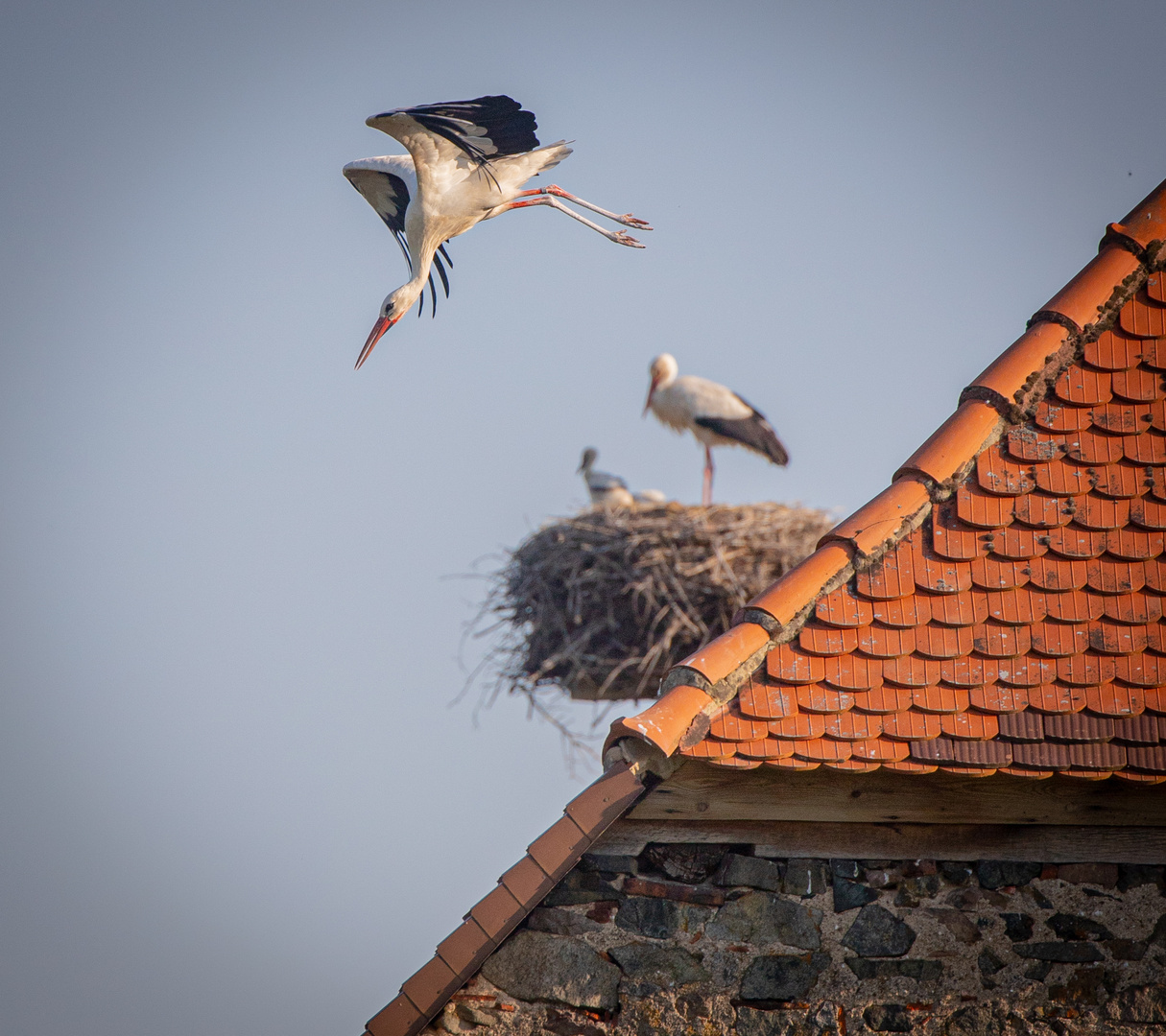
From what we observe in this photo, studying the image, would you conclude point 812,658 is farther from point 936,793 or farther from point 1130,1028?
point 1130,1028

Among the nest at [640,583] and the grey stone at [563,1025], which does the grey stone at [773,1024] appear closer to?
the grey stone at [563,1025]

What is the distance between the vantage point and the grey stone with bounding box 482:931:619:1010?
3262 mm

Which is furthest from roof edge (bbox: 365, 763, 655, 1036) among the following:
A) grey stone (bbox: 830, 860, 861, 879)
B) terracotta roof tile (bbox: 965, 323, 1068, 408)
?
terracotta roof tile (bbox: 965, 323, 1068, 408)

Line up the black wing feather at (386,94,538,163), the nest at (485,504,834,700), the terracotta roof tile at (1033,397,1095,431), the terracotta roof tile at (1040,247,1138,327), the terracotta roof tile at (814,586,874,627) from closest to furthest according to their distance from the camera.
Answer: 1. the terracotta roof tile at (814,586,874,627)
2. the terracotta roof tile at (1033,397,1095,431)
3. the terracotta roof tile at (1040,247,1138,327)
4. the black wing feather at (386,94,538,163)
5. the nest at (485,504,834,700)

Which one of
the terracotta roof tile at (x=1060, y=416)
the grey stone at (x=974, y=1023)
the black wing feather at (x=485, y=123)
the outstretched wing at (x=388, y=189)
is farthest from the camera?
the outstretched wing at (x=388, y=189)

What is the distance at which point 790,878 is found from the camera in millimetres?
3314

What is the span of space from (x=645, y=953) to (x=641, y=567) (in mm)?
5828

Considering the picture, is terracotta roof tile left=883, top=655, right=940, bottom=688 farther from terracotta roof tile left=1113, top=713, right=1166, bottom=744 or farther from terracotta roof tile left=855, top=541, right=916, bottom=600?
terracotta roof tile left=1113, top=713, right=1166, bottom=744

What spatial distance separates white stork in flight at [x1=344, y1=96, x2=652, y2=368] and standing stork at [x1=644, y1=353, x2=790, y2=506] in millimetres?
5778

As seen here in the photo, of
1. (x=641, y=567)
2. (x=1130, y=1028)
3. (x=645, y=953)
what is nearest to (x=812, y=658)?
(x=645, y=953)

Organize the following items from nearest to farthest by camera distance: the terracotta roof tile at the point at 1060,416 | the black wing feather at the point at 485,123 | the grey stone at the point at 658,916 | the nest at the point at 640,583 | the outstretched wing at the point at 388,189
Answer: the grey stone at the point at 658,916 < the terracotta roof tile at the point at 1060,416 < the black wing feather at the point at 485,123 < the outstretched wing at the point at 388,189 < the nest at the point at 640,583

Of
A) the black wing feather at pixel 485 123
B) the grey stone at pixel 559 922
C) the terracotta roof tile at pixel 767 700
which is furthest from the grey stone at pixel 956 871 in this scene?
the black wing feather at pixel 485 123

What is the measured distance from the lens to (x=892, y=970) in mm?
3230

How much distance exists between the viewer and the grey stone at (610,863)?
11.0ft
